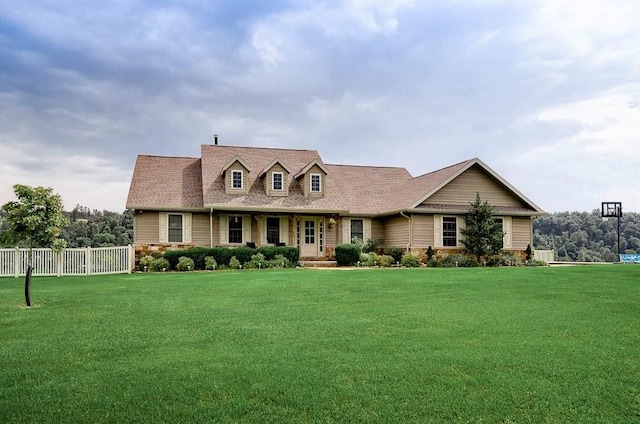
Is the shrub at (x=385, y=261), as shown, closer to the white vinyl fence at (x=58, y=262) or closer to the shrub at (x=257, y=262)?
the shrub at (x=257, y=262)

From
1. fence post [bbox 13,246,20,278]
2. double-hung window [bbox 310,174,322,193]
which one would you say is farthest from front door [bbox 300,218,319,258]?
fence post [bbox 13,246,20,278]

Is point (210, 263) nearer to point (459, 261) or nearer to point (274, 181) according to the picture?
point (274, 181)

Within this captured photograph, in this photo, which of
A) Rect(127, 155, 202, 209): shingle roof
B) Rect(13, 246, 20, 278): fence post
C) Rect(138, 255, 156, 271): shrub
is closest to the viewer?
Rect(13, 246, 20, 278): fence post

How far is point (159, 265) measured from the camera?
2456cm

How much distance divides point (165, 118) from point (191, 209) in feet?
15.7

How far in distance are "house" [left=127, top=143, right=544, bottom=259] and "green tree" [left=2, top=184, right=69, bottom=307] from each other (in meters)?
12.1

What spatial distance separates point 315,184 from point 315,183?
0.06 metres

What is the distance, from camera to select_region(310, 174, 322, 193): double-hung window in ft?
96.9

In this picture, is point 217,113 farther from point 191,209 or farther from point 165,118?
point 191,209

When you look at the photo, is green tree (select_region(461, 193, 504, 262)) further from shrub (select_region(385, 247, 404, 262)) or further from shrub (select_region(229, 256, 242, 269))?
shrub (select_region(229, 256, 242, 269))

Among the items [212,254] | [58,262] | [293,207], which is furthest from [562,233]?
[58,262]

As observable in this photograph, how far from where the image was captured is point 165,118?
24.9 m

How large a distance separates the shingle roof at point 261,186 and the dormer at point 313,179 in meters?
0.26

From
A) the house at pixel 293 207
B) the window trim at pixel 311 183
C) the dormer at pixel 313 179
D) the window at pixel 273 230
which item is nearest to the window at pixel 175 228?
the house at pixel 293 207
